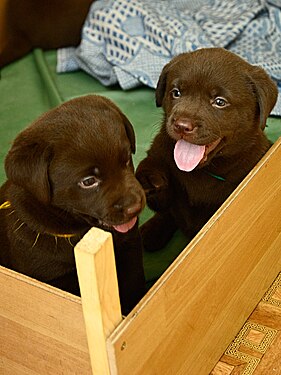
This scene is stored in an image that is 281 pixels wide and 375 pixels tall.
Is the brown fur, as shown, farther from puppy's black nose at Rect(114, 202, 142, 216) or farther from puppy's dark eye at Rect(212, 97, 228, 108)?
puppy's black nose at Rect(114, 202, 142, 216)

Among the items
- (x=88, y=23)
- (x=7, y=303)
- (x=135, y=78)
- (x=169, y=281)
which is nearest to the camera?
(x=169, y=281)

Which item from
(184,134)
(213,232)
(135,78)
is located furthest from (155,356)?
(135,78)

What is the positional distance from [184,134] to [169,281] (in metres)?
0.47

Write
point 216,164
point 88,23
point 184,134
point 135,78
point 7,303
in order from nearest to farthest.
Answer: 1. point 7,303
2. point 184,134
3. point 216,164
4. point 135,78
5. point 88,23

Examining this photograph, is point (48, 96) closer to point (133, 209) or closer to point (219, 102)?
→ point (219, 102)

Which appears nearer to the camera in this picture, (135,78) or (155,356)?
(155,356)

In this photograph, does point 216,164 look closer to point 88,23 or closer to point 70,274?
point 70,274

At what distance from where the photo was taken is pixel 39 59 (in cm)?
318

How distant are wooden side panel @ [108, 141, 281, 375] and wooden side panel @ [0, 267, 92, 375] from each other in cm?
12

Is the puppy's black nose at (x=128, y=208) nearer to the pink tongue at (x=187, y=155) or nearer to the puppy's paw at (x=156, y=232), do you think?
the pink tongue at (x=187, y=155)

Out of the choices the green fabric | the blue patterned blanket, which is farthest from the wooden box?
the blue patterned blanket

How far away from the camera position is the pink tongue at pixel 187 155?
1.92 m

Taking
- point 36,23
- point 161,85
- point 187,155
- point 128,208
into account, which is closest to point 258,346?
point 187,155

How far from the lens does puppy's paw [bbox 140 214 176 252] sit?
2.27 metres
